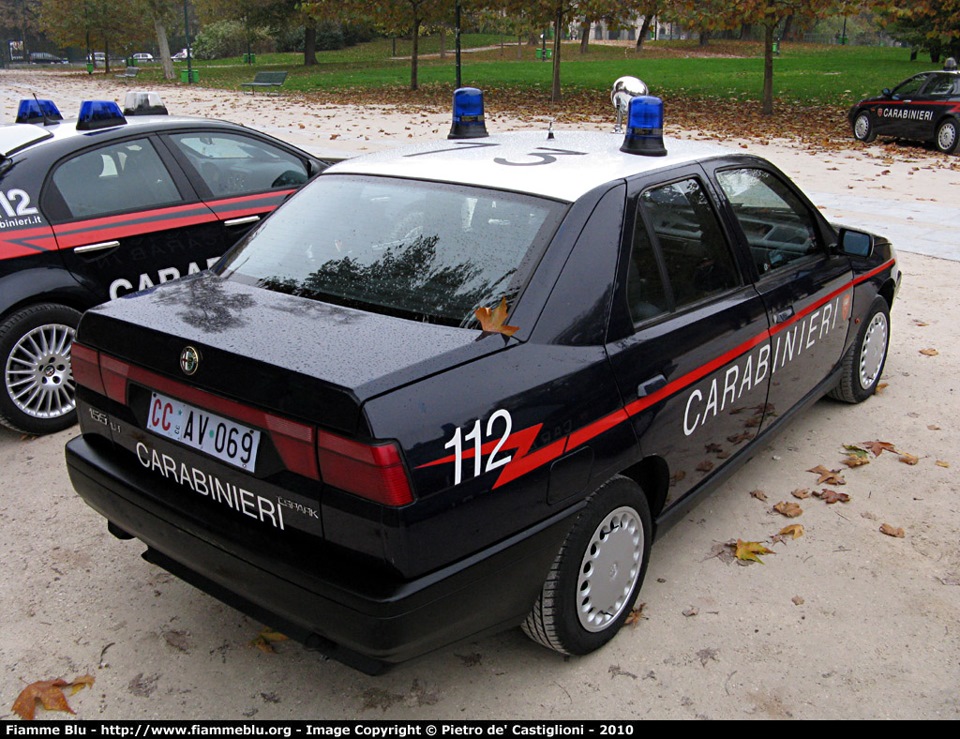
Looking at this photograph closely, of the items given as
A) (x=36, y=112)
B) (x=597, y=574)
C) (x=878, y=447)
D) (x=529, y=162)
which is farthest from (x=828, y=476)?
(x=36, y=112)

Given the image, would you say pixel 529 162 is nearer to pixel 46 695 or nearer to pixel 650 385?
pixel 650 385

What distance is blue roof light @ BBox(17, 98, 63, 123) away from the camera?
20.0 feet

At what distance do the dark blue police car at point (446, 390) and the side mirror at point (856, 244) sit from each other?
2.43ft

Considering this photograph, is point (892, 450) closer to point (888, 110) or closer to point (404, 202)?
point (404, 202)

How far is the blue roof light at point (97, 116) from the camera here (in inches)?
216

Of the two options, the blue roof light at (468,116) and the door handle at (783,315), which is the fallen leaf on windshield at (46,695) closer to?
the blue roof light at (468,116)

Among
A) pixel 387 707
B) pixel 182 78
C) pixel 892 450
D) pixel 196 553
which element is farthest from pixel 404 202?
pixel 182 78

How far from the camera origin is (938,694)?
2984mm

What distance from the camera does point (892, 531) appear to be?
158 inches

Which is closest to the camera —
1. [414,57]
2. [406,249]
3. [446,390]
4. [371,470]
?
[371,470]

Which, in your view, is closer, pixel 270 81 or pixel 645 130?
pixel 645 130

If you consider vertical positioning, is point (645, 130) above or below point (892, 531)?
above

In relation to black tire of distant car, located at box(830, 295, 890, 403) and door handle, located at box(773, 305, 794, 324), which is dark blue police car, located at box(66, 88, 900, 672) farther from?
black tire of distant car, located at box(830, 295, 890, 403)

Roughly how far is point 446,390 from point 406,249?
85 centimetres
